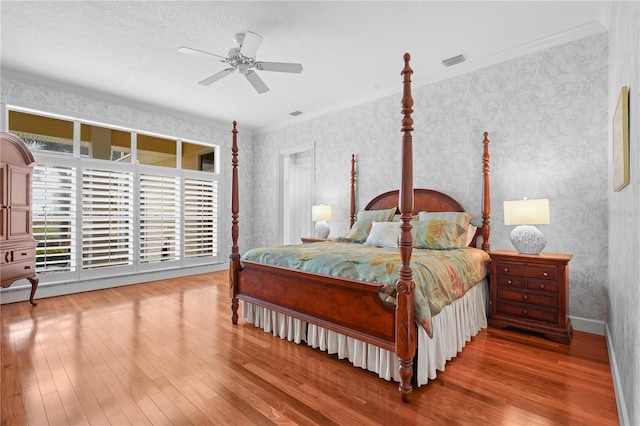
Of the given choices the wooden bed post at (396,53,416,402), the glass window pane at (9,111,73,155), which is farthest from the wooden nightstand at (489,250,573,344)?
the glass window pane at (9,111,73,155)

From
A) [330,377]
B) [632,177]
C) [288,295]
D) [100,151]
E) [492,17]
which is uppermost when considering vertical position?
[492,17]

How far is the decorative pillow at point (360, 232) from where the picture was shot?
403cm

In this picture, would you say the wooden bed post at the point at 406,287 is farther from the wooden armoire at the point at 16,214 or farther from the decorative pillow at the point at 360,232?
the wooden armoire at the point at 16,214

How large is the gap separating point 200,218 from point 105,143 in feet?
6.23

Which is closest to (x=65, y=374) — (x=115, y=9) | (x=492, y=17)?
(x=115, y=9)

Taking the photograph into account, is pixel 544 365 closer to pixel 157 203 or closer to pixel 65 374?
pixel 65 374

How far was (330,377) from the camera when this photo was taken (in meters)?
2.21

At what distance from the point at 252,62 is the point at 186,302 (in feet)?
9.71

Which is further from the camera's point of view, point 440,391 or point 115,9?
point 115,9

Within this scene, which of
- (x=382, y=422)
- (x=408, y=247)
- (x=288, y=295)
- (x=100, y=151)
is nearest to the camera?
(x=382, y=422)

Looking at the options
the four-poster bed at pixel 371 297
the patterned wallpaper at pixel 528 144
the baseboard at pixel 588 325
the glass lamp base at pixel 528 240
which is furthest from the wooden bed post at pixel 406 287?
the baseboard at pixel 588 325

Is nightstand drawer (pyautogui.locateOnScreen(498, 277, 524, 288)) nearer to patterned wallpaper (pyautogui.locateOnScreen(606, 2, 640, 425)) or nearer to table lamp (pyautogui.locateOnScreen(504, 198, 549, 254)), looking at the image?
table lamp (pyautogui.locateOnScreen(504, 198, 549, 254))

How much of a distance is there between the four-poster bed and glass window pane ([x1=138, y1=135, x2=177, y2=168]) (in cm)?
289

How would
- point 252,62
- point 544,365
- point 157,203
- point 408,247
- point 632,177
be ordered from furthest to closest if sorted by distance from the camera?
point 157,203, point 252,62, point 544,365, point 408,247, point 632,177
